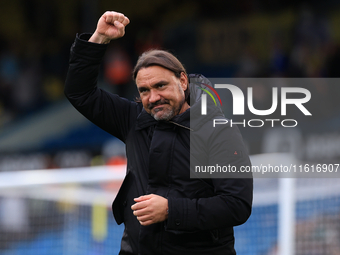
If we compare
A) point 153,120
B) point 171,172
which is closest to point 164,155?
point 171,172

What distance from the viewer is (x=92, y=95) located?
219cm

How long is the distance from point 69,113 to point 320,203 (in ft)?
20.2

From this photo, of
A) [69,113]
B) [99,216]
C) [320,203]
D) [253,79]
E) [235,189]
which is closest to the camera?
[235,189]

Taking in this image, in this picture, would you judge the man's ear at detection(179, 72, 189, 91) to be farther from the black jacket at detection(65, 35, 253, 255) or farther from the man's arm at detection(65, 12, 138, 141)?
the man's arm at detection(65, 12, 138, 141)

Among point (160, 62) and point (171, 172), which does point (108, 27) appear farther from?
point (171, 172)

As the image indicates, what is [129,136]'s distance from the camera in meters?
2.21

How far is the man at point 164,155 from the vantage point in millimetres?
1918

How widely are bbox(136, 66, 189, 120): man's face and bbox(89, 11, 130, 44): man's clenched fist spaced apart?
0.22 meters

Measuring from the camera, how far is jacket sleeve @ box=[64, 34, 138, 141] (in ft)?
6.99

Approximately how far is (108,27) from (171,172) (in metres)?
0.74

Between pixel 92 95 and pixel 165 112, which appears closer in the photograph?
pixel 165 112

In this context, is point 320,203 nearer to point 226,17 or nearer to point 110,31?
point 110,31

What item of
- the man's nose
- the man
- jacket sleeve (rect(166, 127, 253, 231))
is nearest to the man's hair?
the man

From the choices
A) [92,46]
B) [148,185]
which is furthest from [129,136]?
[92,46]
